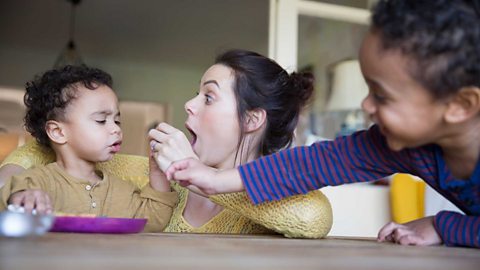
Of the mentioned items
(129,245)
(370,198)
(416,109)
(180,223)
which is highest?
(416,109)

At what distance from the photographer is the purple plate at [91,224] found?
80 cm

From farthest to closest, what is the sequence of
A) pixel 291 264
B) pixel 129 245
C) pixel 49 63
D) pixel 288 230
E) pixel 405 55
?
pixel 49 63, pixel 288 230, pixel 405 55, pixel 129 245, pixel 291 264

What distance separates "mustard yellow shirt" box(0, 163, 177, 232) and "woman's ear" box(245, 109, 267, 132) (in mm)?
275

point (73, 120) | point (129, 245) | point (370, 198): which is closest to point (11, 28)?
point (370, 198)

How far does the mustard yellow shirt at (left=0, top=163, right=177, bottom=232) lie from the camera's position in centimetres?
117

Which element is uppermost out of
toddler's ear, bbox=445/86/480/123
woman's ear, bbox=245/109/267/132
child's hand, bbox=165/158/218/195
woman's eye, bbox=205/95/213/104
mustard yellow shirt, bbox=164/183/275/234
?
toddler's ear, bbox=445/86/480/123

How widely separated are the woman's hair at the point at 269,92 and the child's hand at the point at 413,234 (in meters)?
0.46

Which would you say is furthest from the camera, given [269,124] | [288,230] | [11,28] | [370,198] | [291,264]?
[11,28]

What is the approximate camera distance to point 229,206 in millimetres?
1116

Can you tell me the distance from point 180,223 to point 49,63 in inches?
207

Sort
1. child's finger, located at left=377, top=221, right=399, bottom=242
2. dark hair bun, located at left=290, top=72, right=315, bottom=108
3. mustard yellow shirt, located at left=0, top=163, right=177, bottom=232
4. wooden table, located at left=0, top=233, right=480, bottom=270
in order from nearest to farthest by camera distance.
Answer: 1. wooden table, located at left=0, top=233, right=480, bottom=270
2. child's finger, located at left=377, top=221, right=399, bottom=242
3. mustard yellow shirt, located at left=0, top=163, right=177, bottom=232
4. dark hair bun, located at left=290, top=72, right=315, bottom=108

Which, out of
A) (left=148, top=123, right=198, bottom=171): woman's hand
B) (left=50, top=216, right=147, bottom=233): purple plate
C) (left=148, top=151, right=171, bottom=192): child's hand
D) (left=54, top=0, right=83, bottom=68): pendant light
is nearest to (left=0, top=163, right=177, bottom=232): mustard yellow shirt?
(left=148, top=151, right=171, bottom=192): child's hand

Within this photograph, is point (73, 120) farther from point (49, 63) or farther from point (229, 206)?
point (49, 63)

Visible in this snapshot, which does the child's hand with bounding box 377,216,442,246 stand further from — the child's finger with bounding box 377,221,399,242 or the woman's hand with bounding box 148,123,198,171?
the woman's hand with bounding box 148,123,198,171
